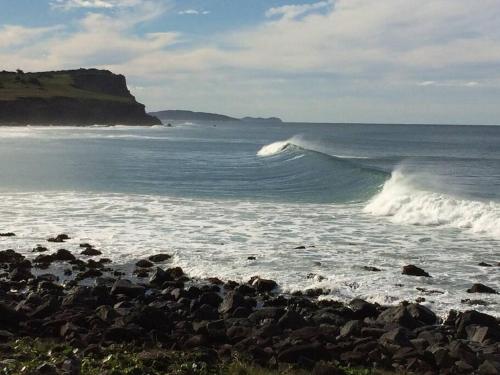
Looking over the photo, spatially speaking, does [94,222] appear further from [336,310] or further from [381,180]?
[381,180]

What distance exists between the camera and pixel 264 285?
1587 cm

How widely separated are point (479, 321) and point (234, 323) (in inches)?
206

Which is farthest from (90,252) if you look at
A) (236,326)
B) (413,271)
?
(413,271)

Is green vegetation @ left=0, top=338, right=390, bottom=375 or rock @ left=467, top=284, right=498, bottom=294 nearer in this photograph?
green vegetation @ left=0, top=338, right=390, bottom=375

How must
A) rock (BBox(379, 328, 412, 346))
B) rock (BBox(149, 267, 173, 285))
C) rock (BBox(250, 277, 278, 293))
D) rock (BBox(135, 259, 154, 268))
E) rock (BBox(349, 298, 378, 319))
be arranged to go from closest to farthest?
1. rock (BBox(379, 328, 412, 346))
2. rock (BBox(349, 298, 378, 319))
3. rock (BBox(250, 277, 278, 293))
4. rock (BBox(149, 267, 173, 285))
5. rock (BBox(135, 259, 154, 268))

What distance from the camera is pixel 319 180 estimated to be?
147ft

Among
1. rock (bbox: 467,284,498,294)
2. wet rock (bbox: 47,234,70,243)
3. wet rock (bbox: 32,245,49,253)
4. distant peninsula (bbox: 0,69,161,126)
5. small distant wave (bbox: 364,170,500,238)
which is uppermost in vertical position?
distant peninsula (bbox: 0,69,161,126)

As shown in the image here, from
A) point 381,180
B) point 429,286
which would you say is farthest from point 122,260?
point 381,180

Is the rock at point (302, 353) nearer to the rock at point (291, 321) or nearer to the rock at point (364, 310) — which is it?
the rock at point (291, 321)

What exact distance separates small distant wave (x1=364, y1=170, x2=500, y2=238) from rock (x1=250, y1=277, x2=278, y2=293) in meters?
11.7

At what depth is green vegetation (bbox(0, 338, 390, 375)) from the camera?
9.63 meters

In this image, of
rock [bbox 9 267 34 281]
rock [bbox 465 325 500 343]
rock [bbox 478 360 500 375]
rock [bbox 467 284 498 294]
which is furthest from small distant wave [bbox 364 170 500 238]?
rock [bbox 9 267 34 281]

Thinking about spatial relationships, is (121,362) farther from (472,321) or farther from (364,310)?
(472,321)

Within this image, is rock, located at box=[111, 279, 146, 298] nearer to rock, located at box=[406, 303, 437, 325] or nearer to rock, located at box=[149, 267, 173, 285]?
rock, located at box=[149, 267, 173, 285]
